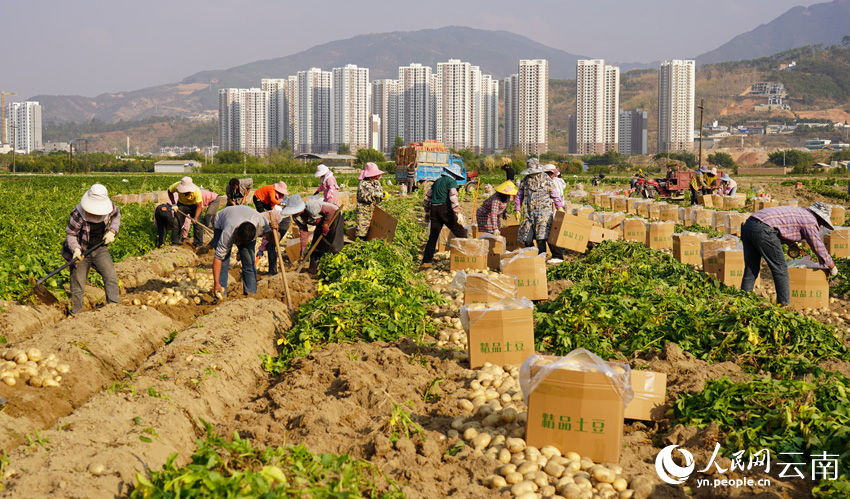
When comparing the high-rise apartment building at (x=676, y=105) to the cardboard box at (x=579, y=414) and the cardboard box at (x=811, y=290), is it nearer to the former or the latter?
the cardboard box at (x=811, y=290)

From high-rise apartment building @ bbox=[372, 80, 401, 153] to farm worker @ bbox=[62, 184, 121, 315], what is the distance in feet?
545

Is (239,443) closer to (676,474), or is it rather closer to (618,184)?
(676,474)

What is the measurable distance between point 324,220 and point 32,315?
392 centimetres

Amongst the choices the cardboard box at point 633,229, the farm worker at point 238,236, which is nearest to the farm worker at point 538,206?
the cardboard box at point 633,229

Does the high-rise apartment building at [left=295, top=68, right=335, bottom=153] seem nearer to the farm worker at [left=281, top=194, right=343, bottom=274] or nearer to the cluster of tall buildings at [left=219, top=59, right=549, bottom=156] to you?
the cluster of tall buildings at [left=219, top=59, right=549, bottom=156]

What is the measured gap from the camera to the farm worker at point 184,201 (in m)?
13.3

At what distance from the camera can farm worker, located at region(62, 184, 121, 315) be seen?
8.02 metres

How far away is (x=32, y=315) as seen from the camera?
8070 millimetres

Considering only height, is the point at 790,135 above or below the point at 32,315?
above

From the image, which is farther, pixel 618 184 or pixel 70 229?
pixel 618 184

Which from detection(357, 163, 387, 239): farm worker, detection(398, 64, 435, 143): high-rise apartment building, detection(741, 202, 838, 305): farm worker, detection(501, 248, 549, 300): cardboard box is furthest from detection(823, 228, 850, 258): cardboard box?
detection(398, 64, 435, 143): high-rise apartment building

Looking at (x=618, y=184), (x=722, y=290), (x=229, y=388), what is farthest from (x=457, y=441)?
(x=618, y=184)

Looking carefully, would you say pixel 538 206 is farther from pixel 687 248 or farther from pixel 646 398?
pixel 646 398

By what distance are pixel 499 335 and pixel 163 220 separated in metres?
9.83
